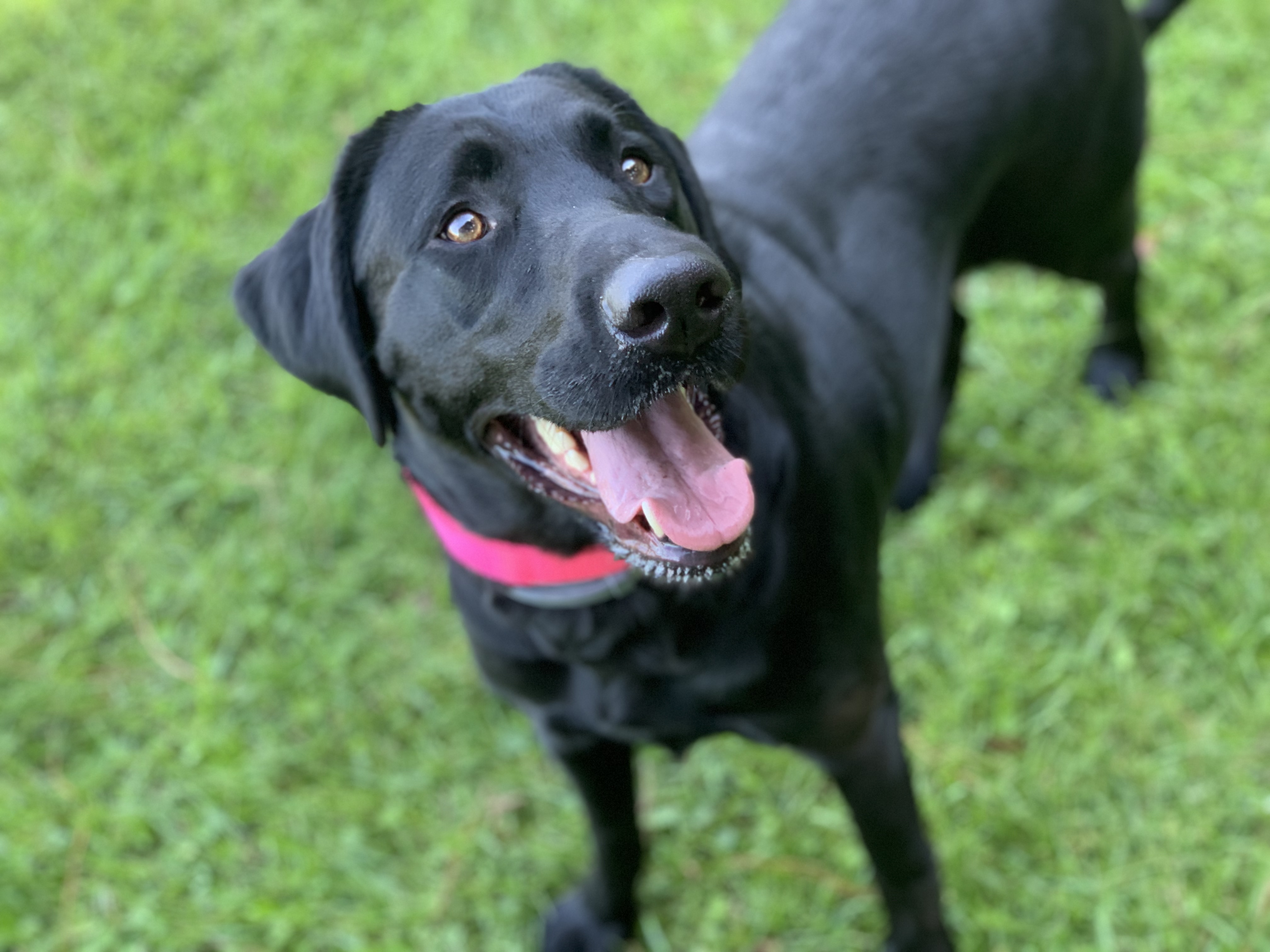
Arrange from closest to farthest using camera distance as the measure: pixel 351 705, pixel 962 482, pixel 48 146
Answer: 1. pixel 351 705
2. pixel 962 482
3. pixel 48 146

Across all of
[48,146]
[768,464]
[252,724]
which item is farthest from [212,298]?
[768,464]

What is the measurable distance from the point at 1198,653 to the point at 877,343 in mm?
1286

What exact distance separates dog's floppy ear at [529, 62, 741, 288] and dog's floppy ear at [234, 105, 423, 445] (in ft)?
0.93

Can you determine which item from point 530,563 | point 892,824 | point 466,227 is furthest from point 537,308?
point 892,824

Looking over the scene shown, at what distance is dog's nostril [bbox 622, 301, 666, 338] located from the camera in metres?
1.65

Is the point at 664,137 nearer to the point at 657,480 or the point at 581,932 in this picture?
the point at 657,480

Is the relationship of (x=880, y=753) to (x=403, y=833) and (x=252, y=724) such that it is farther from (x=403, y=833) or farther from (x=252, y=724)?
(x=252, y=724)

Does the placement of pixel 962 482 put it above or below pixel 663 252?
below

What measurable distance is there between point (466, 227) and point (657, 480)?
502mm

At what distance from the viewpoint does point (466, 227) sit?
1939mm

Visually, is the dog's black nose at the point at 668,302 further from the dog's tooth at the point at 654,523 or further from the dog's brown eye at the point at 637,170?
the dog's brown eye at the point at 637,170

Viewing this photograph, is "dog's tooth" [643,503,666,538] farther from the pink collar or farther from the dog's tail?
the dog's tail

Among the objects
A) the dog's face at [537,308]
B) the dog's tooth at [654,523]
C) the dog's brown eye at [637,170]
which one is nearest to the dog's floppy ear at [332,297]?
the dog's face at [537,308]

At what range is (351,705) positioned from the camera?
3311 mm
